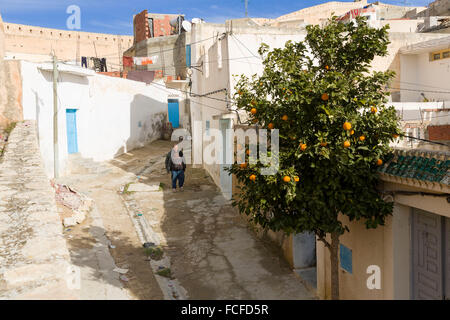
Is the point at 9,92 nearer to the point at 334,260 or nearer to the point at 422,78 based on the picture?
the point at 334,260

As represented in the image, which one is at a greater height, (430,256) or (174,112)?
(174,112)

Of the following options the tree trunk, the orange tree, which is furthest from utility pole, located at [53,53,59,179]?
the tree trunk

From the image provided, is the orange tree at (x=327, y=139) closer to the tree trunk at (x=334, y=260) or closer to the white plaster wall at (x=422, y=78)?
the tree trunk at (x=334, y=260)

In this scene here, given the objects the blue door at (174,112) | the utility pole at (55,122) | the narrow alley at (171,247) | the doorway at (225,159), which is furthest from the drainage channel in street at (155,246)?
the blue door at (174,112)

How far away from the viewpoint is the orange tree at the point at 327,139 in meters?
4.57

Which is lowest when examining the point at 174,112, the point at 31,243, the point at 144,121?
the point at 31,243

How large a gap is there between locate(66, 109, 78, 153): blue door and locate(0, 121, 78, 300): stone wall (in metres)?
9.95

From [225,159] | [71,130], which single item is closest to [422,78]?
[225,159]

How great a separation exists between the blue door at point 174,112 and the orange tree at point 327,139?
21.4 m

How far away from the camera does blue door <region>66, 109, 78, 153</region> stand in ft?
48.5

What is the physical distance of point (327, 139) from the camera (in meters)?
4.66

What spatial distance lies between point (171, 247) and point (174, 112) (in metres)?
18.3

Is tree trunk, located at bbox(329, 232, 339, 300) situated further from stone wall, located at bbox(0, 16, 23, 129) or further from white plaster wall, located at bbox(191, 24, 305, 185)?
stone wall, located at bbox(0, 16, 23, 129)

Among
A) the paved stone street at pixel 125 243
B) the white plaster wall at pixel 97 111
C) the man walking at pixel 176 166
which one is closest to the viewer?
the paved stone street at pixel 125 243
